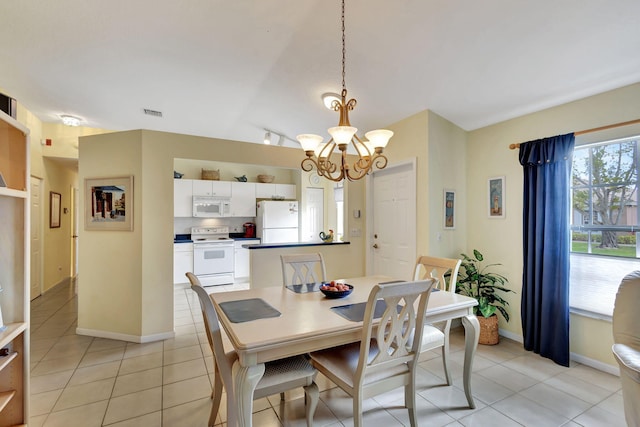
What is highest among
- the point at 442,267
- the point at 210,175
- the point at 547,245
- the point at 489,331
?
the point at 210,175

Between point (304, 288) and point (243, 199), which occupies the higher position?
point (243, 199)

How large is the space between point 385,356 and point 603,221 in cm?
242

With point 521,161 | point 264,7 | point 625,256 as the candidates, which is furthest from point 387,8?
point 625,256

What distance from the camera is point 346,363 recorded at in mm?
1744

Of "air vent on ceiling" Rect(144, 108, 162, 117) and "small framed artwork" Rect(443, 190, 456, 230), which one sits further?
"air vent on ceiling" Rect(144, 108, 162, 117)

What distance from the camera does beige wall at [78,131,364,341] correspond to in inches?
124

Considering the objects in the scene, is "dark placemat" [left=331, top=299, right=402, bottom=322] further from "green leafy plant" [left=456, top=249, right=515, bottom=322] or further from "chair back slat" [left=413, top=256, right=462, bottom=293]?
"green leafy plant" [left=456, top=249, right=515, bottom=322]

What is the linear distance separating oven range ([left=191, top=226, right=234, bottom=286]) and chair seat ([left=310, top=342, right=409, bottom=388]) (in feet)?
13.4

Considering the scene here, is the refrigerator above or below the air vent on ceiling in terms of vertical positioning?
below

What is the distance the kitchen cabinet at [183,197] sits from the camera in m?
5.61

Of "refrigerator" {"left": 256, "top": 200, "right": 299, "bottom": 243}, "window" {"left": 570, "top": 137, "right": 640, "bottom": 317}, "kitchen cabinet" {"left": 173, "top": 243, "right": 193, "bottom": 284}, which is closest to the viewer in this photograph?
"window" {"left": 570, "top": 137, "right": 640, "bottom": 317}

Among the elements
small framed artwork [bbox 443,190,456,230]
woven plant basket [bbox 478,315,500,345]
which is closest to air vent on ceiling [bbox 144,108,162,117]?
small framed artwork [bbox 443,190,456,230]

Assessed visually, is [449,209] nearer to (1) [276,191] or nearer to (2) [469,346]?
(2) [469,346]

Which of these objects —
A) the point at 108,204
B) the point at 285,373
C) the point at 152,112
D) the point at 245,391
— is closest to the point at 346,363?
the point at 285,373
